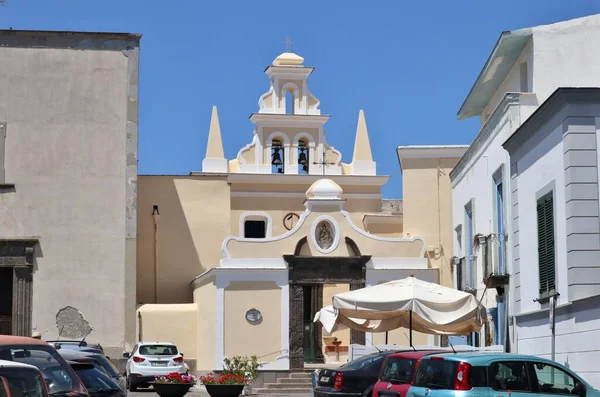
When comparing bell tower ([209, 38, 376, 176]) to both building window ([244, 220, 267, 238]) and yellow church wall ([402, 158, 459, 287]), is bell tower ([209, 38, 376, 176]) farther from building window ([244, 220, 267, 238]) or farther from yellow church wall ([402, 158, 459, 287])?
yellow church wall ([402, 158, 459, 287])

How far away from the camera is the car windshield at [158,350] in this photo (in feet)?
111

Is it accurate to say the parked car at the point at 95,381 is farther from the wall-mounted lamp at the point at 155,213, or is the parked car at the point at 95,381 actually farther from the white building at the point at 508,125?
the wall-mounted lamp at the point at 155,213

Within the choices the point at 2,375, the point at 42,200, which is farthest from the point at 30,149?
the point at 2,375

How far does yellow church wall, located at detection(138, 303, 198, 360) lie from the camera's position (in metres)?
38.7

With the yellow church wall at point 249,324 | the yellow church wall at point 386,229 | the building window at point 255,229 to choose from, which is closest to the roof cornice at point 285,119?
the building window at point 255,229

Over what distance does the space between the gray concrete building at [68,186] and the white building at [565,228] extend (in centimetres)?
1819

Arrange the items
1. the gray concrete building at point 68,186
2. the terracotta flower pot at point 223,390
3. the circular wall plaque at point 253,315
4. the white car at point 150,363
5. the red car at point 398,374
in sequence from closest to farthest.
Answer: the red car at point 398,374
the terracotta flower pot at point 223,390
the white car at point 150,363
the circular wall plaque at point 253,315
the gray concrete building at point 68,186

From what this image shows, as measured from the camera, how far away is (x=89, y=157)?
38.7 m

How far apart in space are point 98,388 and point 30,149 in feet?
76.4

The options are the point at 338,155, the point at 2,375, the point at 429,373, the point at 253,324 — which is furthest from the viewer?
the point at 338,155

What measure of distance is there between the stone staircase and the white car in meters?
2.77

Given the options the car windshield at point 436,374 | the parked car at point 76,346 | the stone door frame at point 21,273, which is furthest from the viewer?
the stone door frame at point 21,273

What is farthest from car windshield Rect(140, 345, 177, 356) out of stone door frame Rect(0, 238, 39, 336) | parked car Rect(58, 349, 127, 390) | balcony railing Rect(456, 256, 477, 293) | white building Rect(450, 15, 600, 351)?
parked car Rect(58, 349, 127, 390)

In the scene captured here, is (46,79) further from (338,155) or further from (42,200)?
(338,155)
